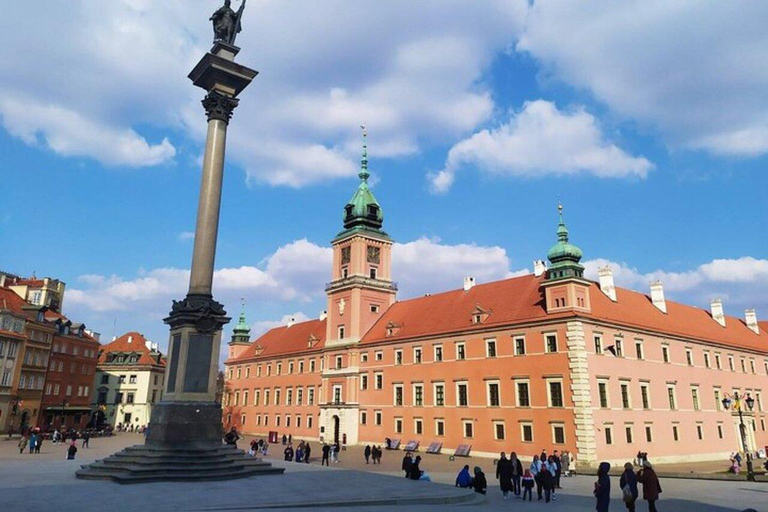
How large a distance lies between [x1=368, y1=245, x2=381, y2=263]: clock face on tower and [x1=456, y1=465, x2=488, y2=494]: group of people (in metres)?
42.1

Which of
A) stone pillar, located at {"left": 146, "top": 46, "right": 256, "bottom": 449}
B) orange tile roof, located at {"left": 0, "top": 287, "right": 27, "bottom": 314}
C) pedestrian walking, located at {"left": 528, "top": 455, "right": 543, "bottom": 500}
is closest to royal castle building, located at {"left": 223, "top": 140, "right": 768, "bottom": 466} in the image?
pedestrian walking, located at {"left": 528, "top": 455, "right": 543, "bottom": 500}

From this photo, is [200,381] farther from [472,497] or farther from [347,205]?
[347,205]

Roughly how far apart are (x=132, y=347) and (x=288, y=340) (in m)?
26.9

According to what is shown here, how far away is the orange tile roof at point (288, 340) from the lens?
69.0 meters

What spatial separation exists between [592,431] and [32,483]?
31.5 m

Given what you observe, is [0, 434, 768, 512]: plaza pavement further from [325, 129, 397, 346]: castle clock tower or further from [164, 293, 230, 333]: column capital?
[325, 129, 397, 346]: castle clock tower

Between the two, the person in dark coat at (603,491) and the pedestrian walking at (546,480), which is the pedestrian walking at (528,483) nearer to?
the pedestrian walking at (546,480)

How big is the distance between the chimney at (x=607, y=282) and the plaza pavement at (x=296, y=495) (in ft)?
74.1

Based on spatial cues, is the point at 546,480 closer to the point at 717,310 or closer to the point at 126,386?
the point at 717,310

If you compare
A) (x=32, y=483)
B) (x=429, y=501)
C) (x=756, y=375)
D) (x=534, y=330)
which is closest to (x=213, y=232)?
(x=32, y=483)

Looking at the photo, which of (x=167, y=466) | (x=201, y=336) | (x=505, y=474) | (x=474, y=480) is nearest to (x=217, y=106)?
(x=201, y=336)

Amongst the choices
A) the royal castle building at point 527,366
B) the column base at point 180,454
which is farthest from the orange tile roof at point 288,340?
the column base at point 180,454

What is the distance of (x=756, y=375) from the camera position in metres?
54.0

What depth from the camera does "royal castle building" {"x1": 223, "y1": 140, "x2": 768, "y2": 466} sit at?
39.5 m
